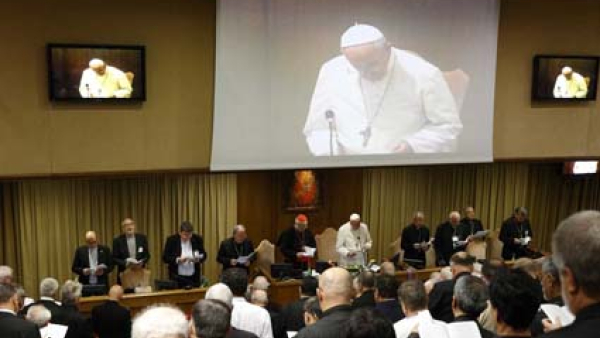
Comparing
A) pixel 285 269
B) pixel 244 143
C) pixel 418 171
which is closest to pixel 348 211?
pixel 418 171

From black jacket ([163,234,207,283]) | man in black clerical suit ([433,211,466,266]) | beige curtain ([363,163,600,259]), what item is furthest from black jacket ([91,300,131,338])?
beige curtain ([363,163,600,259])

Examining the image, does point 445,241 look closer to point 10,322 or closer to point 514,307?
point 10,322

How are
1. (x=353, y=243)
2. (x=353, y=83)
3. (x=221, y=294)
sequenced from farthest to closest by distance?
(x=353, y=243) → (x=353, y=83) → (x=221, y=294)

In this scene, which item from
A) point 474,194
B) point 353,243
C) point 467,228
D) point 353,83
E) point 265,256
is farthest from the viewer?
point 474,194

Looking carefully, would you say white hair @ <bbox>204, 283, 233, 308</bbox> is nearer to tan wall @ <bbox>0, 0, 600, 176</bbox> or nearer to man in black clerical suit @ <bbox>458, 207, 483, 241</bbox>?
tan wall @ <bbox>0, 0, 600, 176</bbox>

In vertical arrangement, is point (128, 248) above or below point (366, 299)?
below

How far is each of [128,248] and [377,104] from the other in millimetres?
3826

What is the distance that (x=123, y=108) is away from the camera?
7.67 metres

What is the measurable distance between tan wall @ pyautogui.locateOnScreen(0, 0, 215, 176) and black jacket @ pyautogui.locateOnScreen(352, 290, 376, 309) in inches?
134

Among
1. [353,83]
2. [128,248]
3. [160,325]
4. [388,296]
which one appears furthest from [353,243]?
[160,325]

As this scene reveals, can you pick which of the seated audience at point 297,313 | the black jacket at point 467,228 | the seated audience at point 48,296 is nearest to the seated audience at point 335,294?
the seated audience at point 297,313

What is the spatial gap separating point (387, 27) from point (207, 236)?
455cm

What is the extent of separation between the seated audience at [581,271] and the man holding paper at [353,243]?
714 centimetres

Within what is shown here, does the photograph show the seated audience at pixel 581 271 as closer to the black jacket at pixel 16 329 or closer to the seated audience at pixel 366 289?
the seated audience at pixel 366 289
